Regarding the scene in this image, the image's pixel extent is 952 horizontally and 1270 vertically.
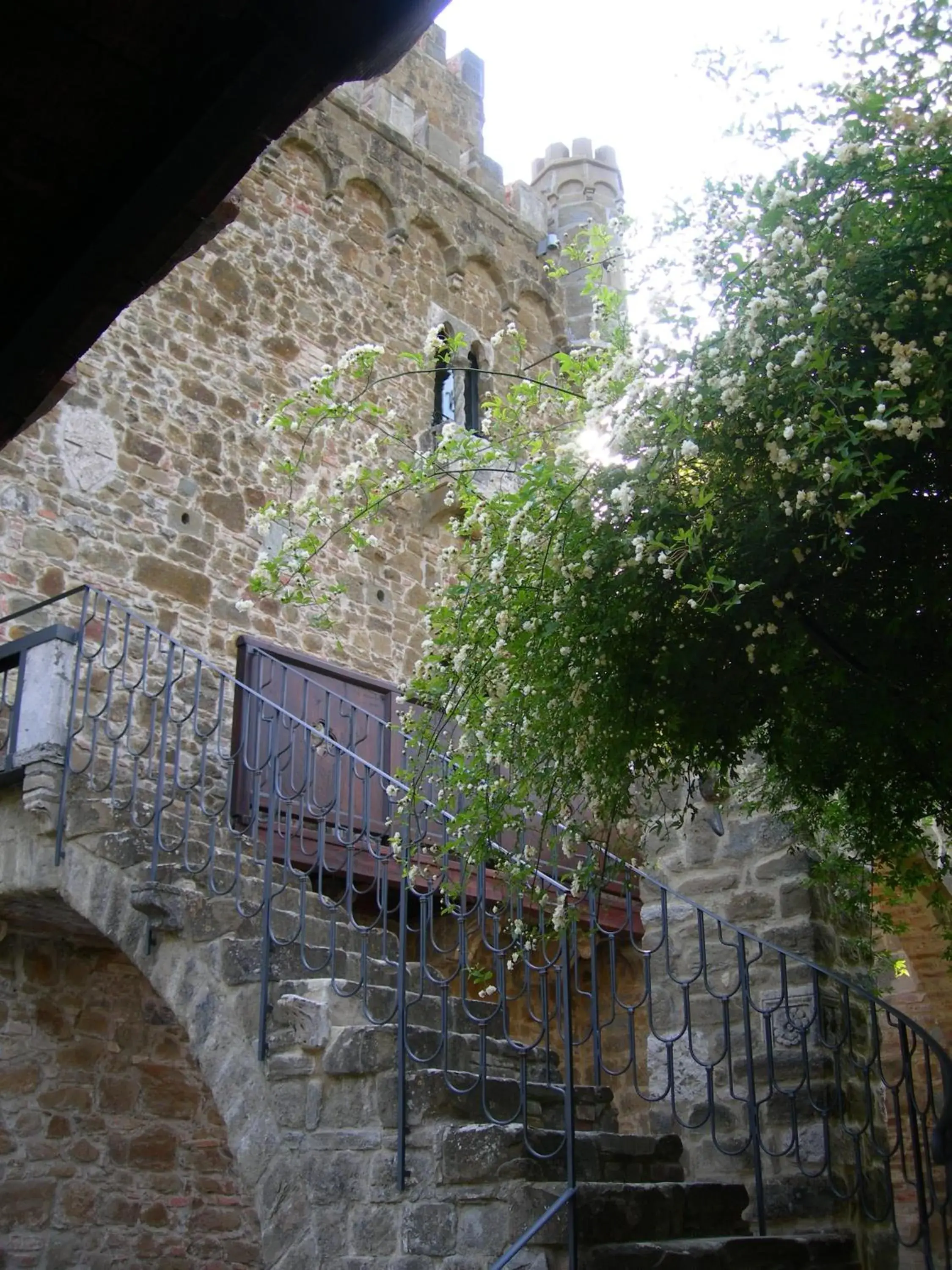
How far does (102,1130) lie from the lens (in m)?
7.04

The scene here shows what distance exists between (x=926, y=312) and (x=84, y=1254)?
21.6 ft

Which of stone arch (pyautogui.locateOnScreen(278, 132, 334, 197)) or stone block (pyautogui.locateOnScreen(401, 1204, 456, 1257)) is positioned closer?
stone block (pyautogui.locateOnScreen(401, 1204, 456, 1257))

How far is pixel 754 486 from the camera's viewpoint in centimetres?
325

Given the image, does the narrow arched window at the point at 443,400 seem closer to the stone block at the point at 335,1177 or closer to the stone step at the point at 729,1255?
the stone block at the point at 335,1177

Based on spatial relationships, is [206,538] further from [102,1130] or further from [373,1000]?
[373,1000]

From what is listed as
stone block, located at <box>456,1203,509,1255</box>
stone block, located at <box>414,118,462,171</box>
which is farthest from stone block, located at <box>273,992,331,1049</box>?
stone block, located at <box>414,118,462,171</box>

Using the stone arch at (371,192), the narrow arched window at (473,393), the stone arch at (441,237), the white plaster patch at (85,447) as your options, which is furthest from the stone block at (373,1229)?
the stone arch at (441,237)

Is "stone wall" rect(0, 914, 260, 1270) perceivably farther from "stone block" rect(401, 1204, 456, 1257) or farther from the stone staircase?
"stone block" rect(401, 1204, 456, 1257)

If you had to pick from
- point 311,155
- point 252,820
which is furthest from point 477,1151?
point 311,155

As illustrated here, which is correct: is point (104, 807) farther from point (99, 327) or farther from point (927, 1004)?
point (927, 1004)

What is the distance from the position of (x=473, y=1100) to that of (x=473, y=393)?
325 inches

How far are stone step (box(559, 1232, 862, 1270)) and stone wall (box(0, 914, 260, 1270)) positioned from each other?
12.3ft

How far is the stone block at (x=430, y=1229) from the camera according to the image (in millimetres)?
3840

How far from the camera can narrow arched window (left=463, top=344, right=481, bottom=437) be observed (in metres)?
11.3
